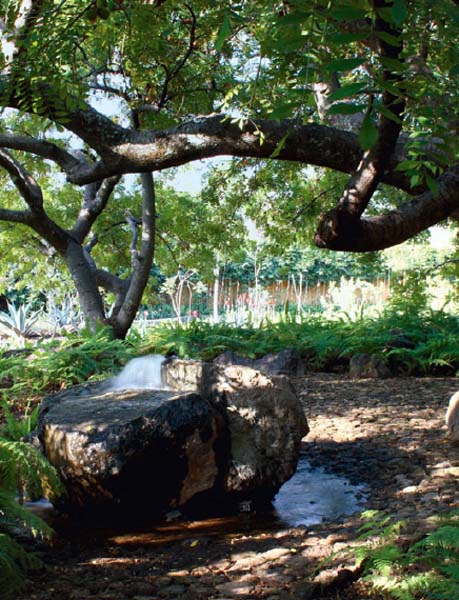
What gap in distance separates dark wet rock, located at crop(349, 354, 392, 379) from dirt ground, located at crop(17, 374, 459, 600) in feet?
8.51

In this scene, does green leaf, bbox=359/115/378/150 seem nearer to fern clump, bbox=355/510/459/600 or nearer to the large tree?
the large tree

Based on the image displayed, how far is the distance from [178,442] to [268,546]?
2.47ft

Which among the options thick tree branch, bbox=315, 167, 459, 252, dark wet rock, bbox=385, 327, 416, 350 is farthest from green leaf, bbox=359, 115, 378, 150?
dark wet rock, bbox=385, 327, 416, 350

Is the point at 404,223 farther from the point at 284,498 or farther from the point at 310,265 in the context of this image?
the point at 310,265

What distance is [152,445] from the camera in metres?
3.47

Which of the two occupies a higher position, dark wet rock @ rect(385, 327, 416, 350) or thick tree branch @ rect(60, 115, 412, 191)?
thick tree branch @ rect(60, 115, 412, 191)

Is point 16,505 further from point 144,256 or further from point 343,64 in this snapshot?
point 144,256

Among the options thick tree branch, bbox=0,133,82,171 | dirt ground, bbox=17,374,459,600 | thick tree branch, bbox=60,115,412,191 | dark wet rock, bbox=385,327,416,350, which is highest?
thick tree branch, bbox=0,133,82,171

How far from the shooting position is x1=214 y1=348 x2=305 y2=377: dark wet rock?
A: 820 centimetres

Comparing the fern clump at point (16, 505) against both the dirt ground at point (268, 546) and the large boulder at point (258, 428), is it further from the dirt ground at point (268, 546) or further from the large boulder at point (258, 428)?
the large boulder at point (258, 428)

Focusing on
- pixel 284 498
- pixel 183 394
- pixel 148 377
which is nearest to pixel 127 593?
pixel 183 394

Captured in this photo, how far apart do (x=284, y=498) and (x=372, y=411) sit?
2052 millimetres

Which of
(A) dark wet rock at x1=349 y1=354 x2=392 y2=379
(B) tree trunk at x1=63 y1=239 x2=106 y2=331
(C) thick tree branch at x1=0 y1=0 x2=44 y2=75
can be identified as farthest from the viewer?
(B) tree trunk at x1=63 y1=239 x2=106 y2=331

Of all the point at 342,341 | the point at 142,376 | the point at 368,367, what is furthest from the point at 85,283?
the point at 142,376
